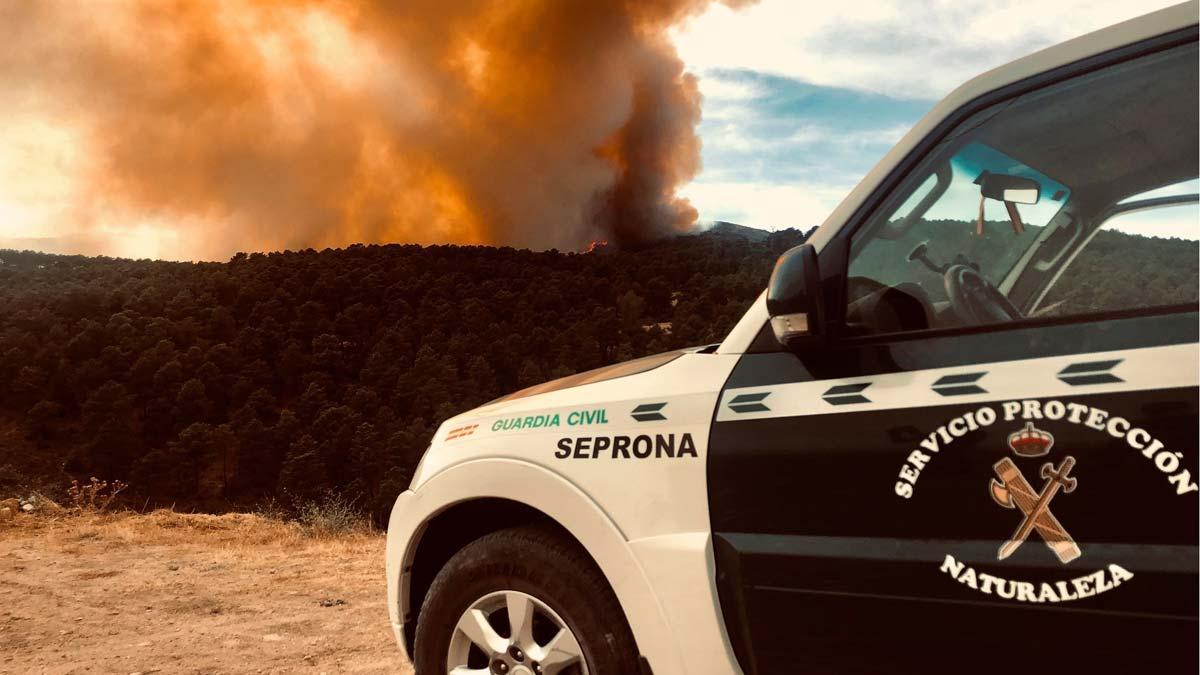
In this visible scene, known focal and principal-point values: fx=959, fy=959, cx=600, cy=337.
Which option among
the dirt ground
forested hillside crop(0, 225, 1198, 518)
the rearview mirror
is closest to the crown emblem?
the rearview mirror

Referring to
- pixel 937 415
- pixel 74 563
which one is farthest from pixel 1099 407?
pixel 74 563

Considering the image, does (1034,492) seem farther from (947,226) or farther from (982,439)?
(947,226)

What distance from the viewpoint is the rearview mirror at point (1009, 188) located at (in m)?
2.28

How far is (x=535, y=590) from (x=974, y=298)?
4.32 ft

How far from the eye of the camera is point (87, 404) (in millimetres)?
43969

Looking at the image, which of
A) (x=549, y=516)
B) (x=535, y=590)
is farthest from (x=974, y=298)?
(x=535, y=590)

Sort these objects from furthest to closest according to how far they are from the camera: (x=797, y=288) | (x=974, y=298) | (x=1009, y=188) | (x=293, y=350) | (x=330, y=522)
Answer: (x=293, y=350) → (x=330, y=522) → (x=1009, y=188) → (x=974, y=298) → (x=797, y=288)

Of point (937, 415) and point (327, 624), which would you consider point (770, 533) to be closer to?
point (937, 415)

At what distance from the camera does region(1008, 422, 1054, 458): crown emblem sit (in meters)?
1.73

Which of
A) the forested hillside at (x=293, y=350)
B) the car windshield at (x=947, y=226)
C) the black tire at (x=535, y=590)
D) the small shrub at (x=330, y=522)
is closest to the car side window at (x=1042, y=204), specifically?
the car windshield at (x=947, y=226)

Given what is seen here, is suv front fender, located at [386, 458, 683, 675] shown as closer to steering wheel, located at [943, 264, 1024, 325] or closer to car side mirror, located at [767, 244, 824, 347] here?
car side mirror, located at [767, 244, 824, 347]

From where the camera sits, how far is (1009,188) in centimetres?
238

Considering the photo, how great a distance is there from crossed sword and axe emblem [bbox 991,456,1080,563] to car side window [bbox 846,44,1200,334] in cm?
32

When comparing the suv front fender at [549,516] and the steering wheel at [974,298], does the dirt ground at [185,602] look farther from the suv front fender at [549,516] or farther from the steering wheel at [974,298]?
the steering wheel at [974,298]
